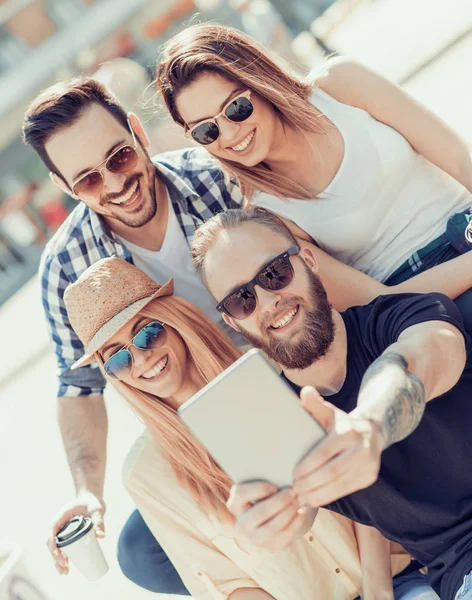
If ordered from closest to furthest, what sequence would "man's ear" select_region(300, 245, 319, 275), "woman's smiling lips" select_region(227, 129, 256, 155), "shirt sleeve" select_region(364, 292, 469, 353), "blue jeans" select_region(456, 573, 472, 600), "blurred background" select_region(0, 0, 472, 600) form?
"blue jeans" select_region(456, 573, 472, 600) < "shirt sleeve" select_region(364, 292, 469, 353) < "man's ear" select_region(300, 245, 319, 275) < "woman's smiling lips" select_region(227, 129, 256, 155) < "blurred background" select_region(0, 0, 472, 600)

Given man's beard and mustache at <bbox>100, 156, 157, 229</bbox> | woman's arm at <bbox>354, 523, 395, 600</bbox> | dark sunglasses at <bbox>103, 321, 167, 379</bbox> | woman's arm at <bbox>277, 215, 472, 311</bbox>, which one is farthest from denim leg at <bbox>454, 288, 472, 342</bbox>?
man's beard and mustache at <bbox>100, 156, 157, 229</bbox>

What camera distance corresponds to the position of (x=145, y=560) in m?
2.68

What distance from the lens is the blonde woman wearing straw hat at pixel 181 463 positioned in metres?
2.22

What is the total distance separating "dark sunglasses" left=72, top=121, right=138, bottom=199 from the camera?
8.16ft

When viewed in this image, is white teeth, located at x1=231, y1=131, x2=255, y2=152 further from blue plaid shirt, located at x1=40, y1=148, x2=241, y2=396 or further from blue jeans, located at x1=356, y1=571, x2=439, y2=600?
blue jeans, located at x1=356, y1=571, x2=439, y2=600

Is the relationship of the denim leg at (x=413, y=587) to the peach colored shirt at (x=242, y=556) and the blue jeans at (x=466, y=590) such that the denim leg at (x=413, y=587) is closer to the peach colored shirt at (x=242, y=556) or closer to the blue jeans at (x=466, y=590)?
the peach colored shirt at (x=242, y=556)

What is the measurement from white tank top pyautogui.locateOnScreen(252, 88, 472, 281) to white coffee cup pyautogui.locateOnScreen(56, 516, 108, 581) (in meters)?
1.08

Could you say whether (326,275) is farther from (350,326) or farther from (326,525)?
(326,525)

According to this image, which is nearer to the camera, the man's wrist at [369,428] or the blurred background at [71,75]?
the man's wrist at [369,428]

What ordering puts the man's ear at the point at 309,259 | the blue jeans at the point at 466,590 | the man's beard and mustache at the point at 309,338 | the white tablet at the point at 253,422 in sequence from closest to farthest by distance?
the white tablet at the point at 253,422
the blue jeans at the point at 466,590
the man's beard and mustache at the point at 309,338
the man's ear at the point at 309,259

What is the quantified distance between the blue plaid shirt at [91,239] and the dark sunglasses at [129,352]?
1.48 feet

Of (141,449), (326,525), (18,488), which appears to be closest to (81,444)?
(141,449)

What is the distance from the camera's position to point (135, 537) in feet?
8.86

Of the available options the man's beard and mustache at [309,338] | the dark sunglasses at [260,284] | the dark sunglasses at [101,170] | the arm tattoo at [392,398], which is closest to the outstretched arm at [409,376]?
the arm tattoo at [392,398]
